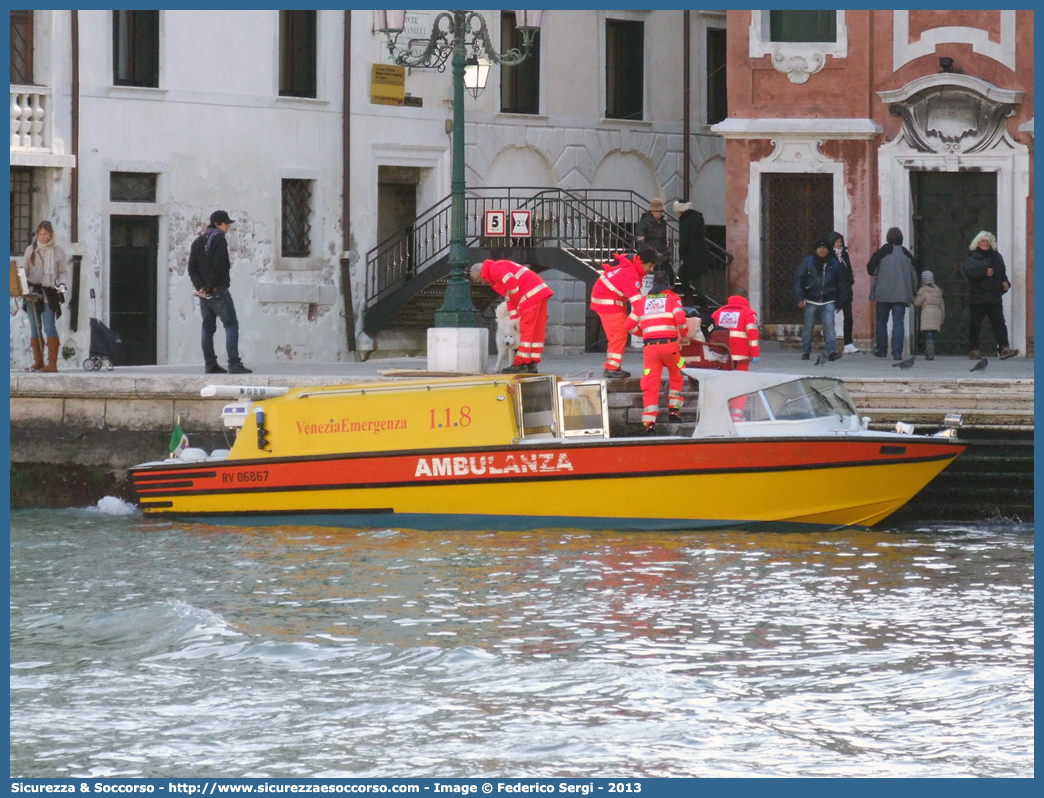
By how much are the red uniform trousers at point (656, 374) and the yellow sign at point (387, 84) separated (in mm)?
10815

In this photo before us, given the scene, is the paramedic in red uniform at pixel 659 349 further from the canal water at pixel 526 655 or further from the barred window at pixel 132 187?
the barred window at pixel 132 187

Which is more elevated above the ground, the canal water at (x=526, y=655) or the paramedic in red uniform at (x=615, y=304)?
the paramedic in red uniform at (x=615, y=304)

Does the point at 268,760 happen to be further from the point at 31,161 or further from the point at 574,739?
the point at 31,161

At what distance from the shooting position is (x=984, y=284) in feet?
66.7

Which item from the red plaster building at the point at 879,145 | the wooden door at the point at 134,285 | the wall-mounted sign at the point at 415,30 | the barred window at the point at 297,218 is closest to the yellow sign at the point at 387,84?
the wall-mounted sign at the point at 415,30

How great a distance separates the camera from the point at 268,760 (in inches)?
325

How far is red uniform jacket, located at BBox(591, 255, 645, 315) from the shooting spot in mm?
16281

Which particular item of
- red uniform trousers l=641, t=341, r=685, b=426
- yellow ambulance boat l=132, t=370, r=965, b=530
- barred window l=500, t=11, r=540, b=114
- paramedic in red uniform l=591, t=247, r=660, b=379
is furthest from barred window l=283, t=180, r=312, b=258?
red uniform trousers l=641, t=341, r=685, b=426

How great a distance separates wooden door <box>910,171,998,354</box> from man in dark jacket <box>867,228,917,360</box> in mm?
1915

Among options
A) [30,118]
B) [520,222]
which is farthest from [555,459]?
[30,118]

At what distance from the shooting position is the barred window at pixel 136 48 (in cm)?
2311

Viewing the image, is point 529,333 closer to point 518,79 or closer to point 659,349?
point 659,349

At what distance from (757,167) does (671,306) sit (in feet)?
27.4
